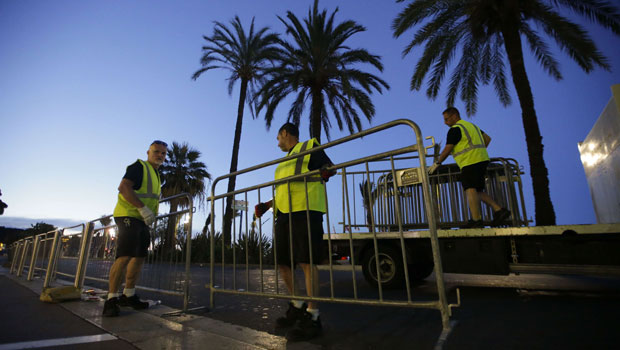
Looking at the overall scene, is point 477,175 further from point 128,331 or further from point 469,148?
point 128,331

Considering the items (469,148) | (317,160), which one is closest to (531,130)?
(469,148)

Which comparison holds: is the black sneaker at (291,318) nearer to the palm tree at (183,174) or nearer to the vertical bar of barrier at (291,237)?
the vertical bar of barrier at (291,237)

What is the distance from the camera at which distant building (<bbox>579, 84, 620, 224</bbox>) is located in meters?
4.50

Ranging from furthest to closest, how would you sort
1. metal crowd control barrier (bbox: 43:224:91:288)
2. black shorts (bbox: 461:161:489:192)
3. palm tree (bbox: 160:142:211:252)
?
palm tree (bbox: 160:142:211:252) < metal crowd control barrier (bbox: 43:224:91:288) < black shorts (bbox: 461:161:489:192)

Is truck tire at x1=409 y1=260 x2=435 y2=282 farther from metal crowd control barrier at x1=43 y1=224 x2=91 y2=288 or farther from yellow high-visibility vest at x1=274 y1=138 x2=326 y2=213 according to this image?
metal crowd control barrier at x1=43 y1=224 x2=91 y2=288

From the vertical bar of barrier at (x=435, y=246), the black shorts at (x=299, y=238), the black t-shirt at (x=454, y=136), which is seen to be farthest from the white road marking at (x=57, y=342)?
the black t-shirt at (x=454, y=136)

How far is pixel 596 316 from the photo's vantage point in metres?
2.84

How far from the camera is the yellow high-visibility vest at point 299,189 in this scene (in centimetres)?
294

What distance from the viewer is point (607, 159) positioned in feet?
17.3

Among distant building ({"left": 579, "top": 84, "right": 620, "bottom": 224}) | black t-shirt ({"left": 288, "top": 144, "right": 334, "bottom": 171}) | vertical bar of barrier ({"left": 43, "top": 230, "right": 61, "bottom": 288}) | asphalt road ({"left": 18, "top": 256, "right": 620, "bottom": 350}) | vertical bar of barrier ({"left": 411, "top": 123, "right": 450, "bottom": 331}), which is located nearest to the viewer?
vertical bar of barrier ({"left": 411, "top": 123, "right": 450, "bottom": 331})

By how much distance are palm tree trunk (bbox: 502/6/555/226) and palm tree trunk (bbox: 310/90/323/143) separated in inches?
320

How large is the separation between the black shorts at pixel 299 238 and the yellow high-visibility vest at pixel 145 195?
5.89 feet

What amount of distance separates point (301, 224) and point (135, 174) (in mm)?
2200

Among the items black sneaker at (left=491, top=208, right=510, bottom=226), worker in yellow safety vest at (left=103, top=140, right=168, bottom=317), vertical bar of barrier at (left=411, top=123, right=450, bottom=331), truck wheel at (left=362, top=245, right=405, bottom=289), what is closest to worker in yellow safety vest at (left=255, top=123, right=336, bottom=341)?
vertical bar of barrier at (left=411, top=123, right=450, bottom=331)
